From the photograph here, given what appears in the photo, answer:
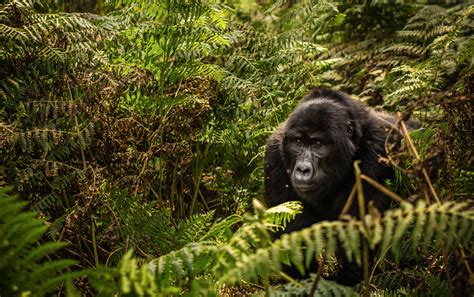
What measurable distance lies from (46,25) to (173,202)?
5.82ft

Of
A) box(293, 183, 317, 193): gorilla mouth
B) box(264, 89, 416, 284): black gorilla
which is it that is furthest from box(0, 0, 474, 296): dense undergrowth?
box(293, 183, 317, 193): gorilla mouth

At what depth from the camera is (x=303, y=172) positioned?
13.1ft

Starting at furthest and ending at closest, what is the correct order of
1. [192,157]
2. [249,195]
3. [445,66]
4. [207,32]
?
[445,66] → [249,195] → [192,157] → [207,32]

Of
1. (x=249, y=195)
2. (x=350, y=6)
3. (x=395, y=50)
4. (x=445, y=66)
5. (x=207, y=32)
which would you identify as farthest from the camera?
(x=350, y=6)

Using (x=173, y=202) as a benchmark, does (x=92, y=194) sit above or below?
above

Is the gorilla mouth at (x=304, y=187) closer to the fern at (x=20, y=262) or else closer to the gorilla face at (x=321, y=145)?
the gorilla face at (x=321, y=145)

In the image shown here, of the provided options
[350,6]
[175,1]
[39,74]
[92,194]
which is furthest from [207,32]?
[350,6]

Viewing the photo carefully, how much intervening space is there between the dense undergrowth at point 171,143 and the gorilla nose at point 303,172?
0.52 metres

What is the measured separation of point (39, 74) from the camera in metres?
3.99

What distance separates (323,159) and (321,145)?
0.38 ft

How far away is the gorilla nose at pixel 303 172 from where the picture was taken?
3.98 m

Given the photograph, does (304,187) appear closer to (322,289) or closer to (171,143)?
(171,143)

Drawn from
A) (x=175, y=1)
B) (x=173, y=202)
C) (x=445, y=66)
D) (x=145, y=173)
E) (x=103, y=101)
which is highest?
(x=175, y=1)

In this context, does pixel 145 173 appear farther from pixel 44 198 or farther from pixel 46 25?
pixel 46 25
